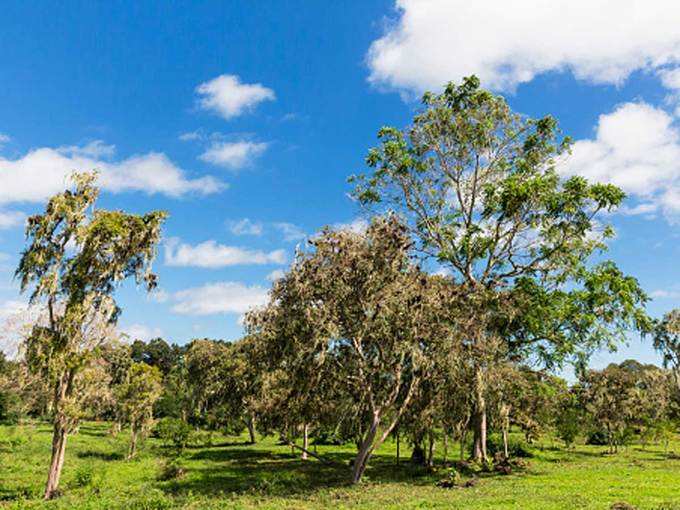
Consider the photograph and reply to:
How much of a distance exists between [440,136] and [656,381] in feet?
213

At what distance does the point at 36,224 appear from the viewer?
23.5m

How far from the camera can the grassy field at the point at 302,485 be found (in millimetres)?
19578

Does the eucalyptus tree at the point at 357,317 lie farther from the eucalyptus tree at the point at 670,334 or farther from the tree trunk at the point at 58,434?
the eucalyptus tree at the point at 670,334

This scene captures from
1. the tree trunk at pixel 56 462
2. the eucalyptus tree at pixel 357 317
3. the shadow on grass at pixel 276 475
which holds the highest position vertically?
the eucalyptus tree at pixel 357 317

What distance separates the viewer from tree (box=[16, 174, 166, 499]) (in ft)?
74.8

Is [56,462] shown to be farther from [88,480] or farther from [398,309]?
[398,309]

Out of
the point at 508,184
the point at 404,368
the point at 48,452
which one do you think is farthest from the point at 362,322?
the point at 48,452

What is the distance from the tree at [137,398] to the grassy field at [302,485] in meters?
2.44

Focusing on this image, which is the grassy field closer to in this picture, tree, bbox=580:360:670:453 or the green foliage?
the green foliage

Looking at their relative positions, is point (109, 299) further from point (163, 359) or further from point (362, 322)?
point (163, 359)

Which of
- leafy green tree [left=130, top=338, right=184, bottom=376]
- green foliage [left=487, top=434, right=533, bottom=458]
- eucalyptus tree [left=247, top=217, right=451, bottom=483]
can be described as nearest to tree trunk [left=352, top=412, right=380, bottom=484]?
eucalyptus tree [left=247, top=217, right=451, bottom=483]

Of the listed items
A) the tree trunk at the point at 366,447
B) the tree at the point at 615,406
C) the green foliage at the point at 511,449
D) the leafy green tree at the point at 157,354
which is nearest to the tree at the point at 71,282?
the tree trunk at the point at 366,447

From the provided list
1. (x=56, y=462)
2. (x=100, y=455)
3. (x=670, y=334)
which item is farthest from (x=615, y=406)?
(x=56, y=462)

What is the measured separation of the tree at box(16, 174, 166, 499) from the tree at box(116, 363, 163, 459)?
59.9 ft
